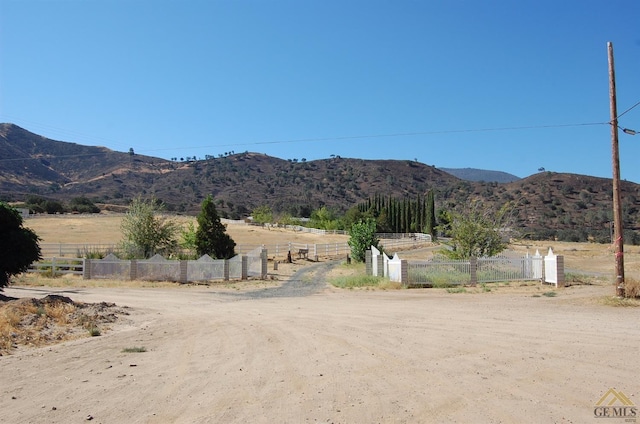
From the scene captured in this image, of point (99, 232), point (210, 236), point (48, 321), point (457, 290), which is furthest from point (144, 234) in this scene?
point (99, 232)

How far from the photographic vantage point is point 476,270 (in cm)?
2530

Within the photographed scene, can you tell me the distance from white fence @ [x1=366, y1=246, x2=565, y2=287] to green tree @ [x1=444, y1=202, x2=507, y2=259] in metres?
3.28

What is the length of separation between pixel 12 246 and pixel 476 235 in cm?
2206

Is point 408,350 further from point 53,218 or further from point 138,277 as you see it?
point 53,218

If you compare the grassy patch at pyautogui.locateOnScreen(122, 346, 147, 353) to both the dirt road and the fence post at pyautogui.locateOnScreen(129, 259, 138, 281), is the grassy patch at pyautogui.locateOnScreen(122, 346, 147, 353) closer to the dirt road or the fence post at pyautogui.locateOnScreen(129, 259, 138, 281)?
the dirt road

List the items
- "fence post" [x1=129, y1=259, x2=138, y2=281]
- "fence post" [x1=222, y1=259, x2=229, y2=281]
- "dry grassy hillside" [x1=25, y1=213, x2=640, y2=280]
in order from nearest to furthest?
"fence post" [x1=129, y1=259, x2=138, y2=281] → "fence post" [x1=222, y1=259, x2=229, y2=281] → "dry grassy hillside" [x1=25, y1=213, x2=640, y2=280]

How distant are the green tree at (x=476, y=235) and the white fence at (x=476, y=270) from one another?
3.28 metres

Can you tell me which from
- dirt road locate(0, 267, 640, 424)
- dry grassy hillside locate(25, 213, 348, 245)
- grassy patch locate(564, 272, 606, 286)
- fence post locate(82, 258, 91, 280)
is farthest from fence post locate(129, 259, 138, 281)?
dry grassy hillside locate(25, 213, 348, 245)

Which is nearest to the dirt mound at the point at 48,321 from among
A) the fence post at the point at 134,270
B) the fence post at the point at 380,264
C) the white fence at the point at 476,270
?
the fence post at the point at 134,270

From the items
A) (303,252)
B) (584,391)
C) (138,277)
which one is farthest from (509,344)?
(303,252)

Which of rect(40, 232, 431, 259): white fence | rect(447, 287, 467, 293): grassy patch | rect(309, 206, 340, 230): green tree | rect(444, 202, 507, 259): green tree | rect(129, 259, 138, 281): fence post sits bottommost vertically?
rect(447, 287, 467, 293): grassy patch

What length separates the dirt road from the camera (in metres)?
6.29

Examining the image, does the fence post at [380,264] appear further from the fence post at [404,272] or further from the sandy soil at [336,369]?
the sandy soil at [336,369]

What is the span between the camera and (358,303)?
1870 centimetres
